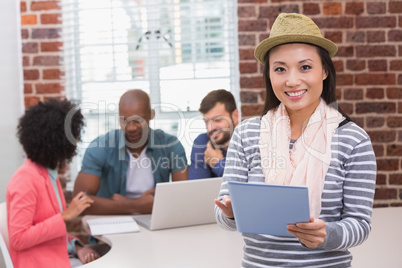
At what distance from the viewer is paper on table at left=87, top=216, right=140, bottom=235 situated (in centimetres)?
228

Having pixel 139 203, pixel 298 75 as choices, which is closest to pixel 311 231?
pixel 298 75

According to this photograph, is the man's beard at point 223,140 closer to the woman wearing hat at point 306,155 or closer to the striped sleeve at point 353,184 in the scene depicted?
the woman wearing hat at point 306,155

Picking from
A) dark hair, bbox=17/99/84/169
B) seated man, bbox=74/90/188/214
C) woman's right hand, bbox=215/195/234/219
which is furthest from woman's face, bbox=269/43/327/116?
seated man, bbox=74/90/188/214

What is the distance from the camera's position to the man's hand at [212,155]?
286 cm

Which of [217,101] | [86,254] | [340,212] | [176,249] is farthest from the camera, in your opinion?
[217,101]

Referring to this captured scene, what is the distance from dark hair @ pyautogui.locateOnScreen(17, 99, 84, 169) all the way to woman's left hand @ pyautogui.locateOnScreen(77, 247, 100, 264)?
1.58 ft

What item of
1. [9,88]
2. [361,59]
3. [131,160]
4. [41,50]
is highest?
[41,50]

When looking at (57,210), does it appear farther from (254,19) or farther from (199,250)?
(254,19)

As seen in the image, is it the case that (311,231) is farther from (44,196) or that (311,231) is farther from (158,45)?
(158,45)

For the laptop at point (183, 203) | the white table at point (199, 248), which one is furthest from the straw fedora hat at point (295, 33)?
the laptop at point (183, 203)

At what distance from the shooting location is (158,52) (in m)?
3.51

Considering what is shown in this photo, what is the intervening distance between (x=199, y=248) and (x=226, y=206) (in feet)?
2.51

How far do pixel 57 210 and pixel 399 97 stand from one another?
233 centimetres

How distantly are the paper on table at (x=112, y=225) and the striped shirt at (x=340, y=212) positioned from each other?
3.50 ft
